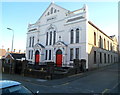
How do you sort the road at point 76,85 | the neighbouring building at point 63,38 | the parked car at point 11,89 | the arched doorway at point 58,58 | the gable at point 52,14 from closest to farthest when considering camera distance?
1. the parked car at point 11,89
2. the road at point 76,85
3. the neighbouring building at point 63,38
4. the arched doorway at point 58,58
5. the gable at point 52,14

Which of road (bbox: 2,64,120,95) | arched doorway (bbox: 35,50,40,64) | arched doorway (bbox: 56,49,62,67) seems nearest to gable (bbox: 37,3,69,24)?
arched doorway (bbox: 56,49,62,67)

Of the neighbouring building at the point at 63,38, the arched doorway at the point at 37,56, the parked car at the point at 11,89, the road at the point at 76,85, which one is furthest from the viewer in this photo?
the arched doorway at the point at 37,56

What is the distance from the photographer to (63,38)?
2166 cm

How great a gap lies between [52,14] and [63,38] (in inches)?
276

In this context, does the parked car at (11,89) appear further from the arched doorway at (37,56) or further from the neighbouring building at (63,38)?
the arched doorway at (37,56)

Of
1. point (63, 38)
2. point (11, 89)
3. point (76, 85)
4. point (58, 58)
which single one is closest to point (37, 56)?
point (58, 58)

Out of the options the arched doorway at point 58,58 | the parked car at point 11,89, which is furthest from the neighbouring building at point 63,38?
the parked car at point 11,89

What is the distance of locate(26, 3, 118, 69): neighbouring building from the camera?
19.0 m

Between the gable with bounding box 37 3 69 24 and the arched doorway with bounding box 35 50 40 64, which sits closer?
the gable with bounding box 37 3 69 24

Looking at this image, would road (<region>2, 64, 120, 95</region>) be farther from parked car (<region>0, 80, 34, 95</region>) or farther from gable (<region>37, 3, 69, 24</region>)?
gable (<region>37, 3, 69, 24</region>)

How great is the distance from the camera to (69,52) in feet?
66.5

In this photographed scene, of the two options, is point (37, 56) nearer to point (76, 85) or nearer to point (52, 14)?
point (52, 14)

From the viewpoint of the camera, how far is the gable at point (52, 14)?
2276 cm

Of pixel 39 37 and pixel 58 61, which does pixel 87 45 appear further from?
pixel 39 37
